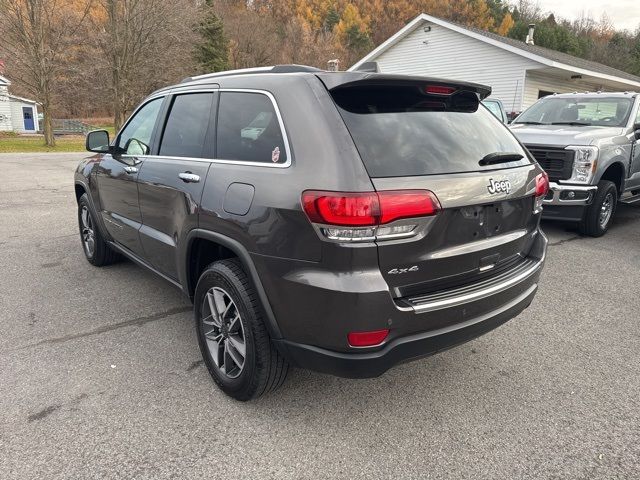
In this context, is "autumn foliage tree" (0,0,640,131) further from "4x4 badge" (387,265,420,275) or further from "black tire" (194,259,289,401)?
"4x4 badge" (387,265,420,275)

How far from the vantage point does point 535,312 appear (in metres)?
4.04

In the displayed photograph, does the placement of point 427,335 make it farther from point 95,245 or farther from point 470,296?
point 95,245

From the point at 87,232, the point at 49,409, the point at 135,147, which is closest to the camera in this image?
the point at 49,409

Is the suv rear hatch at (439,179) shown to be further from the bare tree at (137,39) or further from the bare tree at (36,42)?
the bare tree at (137,39)

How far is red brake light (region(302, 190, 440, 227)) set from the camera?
82.6 inches

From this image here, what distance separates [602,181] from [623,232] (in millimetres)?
1084

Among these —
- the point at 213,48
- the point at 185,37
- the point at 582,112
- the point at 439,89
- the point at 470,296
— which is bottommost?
the point at 470,296

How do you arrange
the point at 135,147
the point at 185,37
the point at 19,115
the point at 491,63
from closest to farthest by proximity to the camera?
the point at 135,147 → the point at 491,63 → the point at 185,37 → the point at 19,115

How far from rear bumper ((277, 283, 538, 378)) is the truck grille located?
450 cm

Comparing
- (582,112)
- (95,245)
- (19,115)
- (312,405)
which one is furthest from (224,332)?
(19,115)

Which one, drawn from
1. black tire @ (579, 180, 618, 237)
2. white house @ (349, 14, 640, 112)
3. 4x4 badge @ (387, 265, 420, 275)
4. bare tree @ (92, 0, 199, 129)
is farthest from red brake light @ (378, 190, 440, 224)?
bare tree @ (92, 0, 199, 129)

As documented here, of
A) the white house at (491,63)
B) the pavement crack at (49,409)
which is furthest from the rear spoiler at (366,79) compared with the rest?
the white house at (491,63)

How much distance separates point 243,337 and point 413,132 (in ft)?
4.68

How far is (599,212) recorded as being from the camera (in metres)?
6.33
